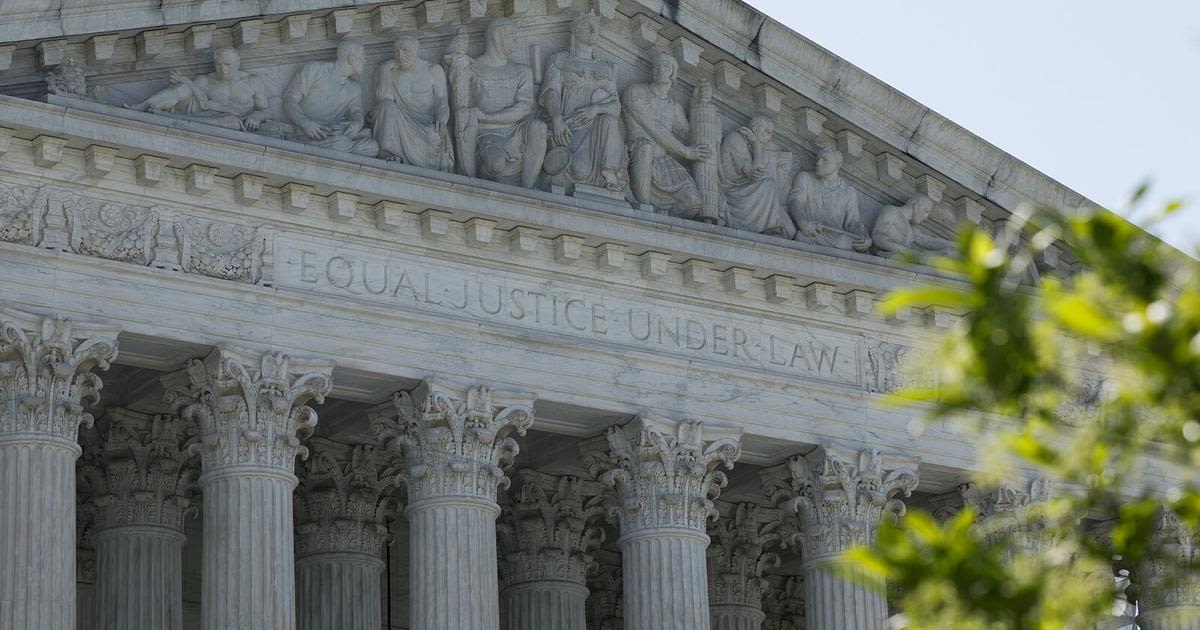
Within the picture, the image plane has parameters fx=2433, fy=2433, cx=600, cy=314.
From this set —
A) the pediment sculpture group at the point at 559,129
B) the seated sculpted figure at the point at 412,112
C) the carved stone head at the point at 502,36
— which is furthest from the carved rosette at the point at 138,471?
the carved stone head at the point at 502,36

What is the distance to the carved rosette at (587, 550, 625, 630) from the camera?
4031 centimetres

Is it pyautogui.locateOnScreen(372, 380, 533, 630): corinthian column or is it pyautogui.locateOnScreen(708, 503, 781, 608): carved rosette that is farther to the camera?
pyautogui.locateOnScreen(708, 503, 781, 608): carved rosette

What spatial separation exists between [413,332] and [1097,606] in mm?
19774

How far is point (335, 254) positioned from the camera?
101ft

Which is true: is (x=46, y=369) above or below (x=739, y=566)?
above

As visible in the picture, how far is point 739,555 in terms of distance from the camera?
3881 cm

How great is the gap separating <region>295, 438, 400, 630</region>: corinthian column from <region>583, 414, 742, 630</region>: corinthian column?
3.52 metres

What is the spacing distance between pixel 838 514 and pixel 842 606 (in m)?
1.28

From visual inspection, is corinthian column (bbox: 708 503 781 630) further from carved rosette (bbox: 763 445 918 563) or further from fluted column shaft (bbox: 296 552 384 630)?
fluted column shaft (bbox: 296 552 384 630)

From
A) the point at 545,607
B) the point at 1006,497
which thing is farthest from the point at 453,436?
the point at 1006,497

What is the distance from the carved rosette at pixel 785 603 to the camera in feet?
138

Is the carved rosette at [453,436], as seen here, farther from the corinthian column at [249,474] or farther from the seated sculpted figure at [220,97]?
the seated sculpted figure at [220,97]

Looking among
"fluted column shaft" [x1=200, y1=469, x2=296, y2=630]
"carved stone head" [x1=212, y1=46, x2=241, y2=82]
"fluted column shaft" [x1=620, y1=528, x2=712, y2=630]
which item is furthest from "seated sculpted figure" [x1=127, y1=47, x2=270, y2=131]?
"fluted column shaft" [x1=620, y1=528, x2=712, y2=630]

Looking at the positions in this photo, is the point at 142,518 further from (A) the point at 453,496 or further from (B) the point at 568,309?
(B) the point at 568,309
